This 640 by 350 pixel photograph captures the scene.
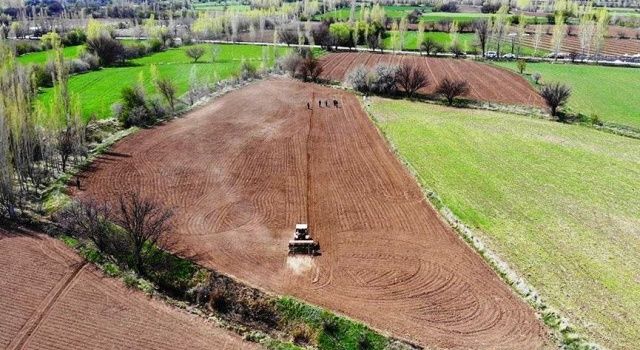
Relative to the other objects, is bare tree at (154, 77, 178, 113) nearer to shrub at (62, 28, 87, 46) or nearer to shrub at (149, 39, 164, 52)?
shrub at (149, 39, 164, 52)

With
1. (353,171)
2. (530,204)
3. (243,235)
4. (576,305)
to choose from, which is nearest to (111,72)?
Answer: (353,171)

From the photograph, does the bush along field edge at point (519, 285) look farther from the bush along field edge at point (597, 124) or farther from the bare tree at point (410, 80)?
the bare tree at point (410, 80)

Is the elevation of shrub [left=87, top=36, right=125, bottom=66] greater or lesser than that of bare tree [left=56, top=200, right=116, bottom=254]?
greater

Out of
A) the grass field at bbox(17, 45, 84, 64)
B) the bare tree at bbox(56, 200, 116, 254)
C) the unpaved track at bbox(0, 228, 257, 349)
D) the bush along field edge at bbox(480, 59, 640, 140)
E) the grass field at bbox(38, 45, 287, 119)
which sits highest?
the grass field at bbox(17, 45, 84, 64)

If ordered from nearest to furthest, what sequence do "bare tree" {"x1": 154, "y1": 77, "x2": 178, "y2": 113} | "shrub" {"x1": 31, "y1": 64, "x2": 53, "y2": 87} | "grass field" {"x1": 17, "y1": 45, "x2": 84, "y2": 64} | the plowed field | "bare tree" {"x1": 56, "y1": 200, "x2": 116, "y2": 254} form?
"bare tree" {"x1": 56, "y1": 200, "x2": 116, "y2": 254}, "bare tree" {"x1": 154, "y1": 77, "x2": 178, "y2": 113}, the plowed field, "shrub" {"x1": 31, "y1": 64, "x2": 53, "y2": 87}, "grass field" {"x1": 17, "y1": 45, "x2": 84, "y2": 64}

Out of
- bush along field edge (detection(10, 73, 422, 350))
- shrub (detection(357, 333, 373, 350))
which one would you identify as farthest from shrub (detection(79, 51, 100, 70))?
shrub (detection(357, 333, 373, 350))

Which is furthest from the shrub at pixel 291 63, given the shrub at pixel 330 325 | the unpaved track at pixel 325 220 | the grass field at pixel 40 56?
the shrub at pixel 330 325
